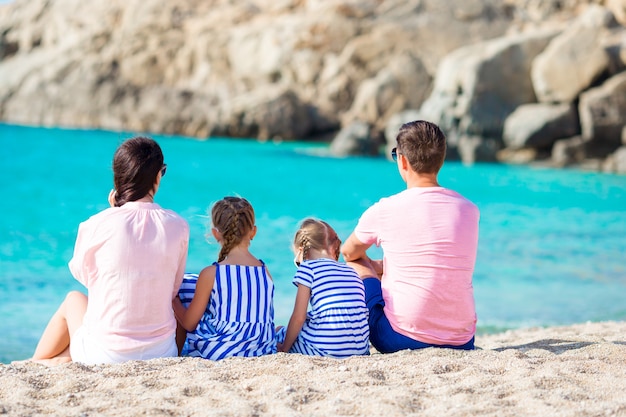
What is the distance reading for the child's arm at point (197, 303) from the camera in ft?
13.6

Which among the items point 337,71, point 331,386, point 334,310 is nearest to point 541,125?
point 337,71

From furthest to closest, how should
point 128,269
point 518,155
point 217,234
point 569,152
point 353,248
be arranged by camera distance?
point 518,155
point 569,152
point 353,248
point 217,234
point 128,269

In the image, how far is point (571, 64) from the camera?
24.1 m

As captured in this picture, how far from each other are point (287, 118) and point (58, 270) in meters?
22.9

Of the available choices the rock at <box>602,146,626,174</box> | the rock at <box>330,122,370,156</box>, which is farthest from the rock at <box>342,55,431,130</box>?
the rock at <box>602,146,626,174</box>

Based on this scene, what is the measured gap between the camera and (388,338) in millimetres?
4418

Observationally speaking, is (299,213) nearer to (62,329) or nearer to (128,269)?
(62,329)

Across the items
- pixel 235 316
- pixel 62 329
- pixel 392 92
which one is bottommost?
pixel 62 329

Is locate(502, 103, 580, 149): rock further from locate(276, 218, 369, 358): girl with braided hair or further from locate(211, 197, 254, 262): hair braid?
locate(211, 197, 254, 262): hair braid

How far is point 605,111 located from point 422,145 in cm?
2085

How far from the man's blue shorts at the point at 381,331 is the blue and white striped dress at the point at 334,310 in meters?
0.12

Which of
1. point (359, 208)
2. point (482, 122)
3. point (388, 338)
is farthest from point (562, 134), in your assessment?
point (388, 338)

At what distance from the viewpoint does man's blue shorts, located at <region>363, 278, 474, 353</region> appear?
172 inches

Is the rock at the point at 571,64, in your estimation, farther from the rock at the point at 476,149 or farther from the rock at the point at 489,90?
the rock at the point at 476,149
